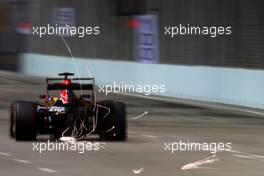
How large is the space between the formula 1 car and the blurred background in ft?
53.3

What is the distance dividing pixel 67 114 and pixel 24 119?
1.76 feet

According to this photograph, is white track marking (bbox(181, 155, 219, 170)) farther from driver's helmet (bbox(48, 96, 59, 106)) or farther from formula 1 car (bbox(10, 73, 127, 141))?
driver's helmet (bbox(48, 96, 59, 106))

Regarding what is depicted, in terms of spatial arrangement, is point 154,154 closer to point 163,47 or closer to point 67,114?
point 67,114

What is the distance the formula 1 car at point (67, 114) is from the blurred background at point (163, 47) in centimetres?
1626

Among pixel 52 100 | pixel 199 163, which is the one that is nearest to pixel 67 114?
pixel 52 100

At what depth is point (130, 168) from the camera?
43.3ft

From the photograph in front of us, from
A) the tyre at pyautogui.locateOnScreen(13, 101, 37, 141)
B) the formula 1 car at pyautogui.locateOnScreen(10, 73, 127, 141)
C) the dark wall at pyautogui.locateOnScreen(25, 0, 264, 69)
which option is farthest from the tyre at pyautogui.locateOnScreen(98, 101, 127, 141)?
the dark wall at pyautogui.locateOnScreen(25, 0, 264, 69)

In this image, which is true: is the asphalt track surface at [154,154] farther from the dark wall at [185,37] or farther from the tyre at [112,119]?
the dark wall at [185,37]

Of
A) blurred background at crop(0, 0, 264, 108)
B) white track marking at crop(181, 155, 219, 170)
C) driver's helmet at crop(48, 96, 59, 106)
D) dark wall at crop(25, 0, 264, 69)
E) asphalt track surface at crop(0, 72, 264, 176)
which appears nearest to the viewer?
driver's helmet at crop(48, 96, 59, 106)

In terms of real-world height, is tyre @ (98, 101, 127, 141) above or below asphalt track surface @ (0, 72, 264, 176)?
above

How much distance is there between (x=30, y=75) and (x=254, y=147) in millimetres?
28267

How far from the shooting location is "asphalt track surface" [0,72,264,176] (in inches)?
506

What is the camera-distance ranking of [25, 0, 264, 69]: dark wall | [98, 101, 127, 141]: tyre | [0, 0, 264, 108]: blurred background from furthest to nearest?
[25, 0, 264, 69]: dark wall < [0, 0, 264, 108]: blurred background < [98, 101, 127, 141]: tyre

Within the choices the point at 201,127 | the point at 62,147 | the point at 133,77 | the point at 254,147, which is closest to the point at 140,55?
the point at 133,77
